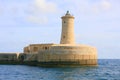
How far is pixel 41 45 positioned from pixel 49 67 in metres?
7.32

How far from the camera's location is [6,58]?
5719 centimetres

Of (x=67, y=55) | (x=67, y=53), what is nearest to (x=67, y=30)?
(x=67, y=53)

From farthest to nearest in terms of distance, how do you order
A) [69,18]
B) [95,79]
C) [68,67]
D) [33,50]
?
[33,50]
[69,18]
[68,67]
[95,79]

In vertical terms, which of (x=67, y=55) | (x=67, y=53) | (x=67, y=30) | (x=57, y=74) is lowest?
(x=57, y=74)

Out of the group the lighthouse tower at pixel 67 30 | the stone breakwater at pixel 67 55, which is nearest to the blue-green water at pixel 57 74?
the stone breakwater at pixel 67 55

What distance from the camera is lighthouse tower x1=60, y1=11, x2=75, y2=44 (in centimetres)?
5253

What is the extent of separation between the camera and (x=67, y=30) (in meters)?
52.6

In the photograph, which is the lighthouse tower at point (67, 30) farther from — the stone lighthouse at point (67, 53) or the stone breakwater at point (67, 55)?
the stone breakwater at point (67, 55)

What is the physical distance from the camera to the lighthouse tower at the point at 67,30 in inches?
2068

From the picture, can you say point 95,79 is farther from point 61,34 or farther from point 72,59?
point 61,34

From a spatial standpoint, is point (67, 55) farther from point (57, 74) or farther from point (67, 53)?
point (57, 74)

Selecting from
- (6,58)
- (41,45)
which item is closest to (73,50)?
(41,45)

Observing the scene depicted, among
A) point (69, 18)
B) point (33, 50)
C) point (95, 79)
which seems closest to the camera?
point (95, 79)

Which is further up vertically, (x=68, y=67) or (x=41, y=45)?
(x=41, y=45)
